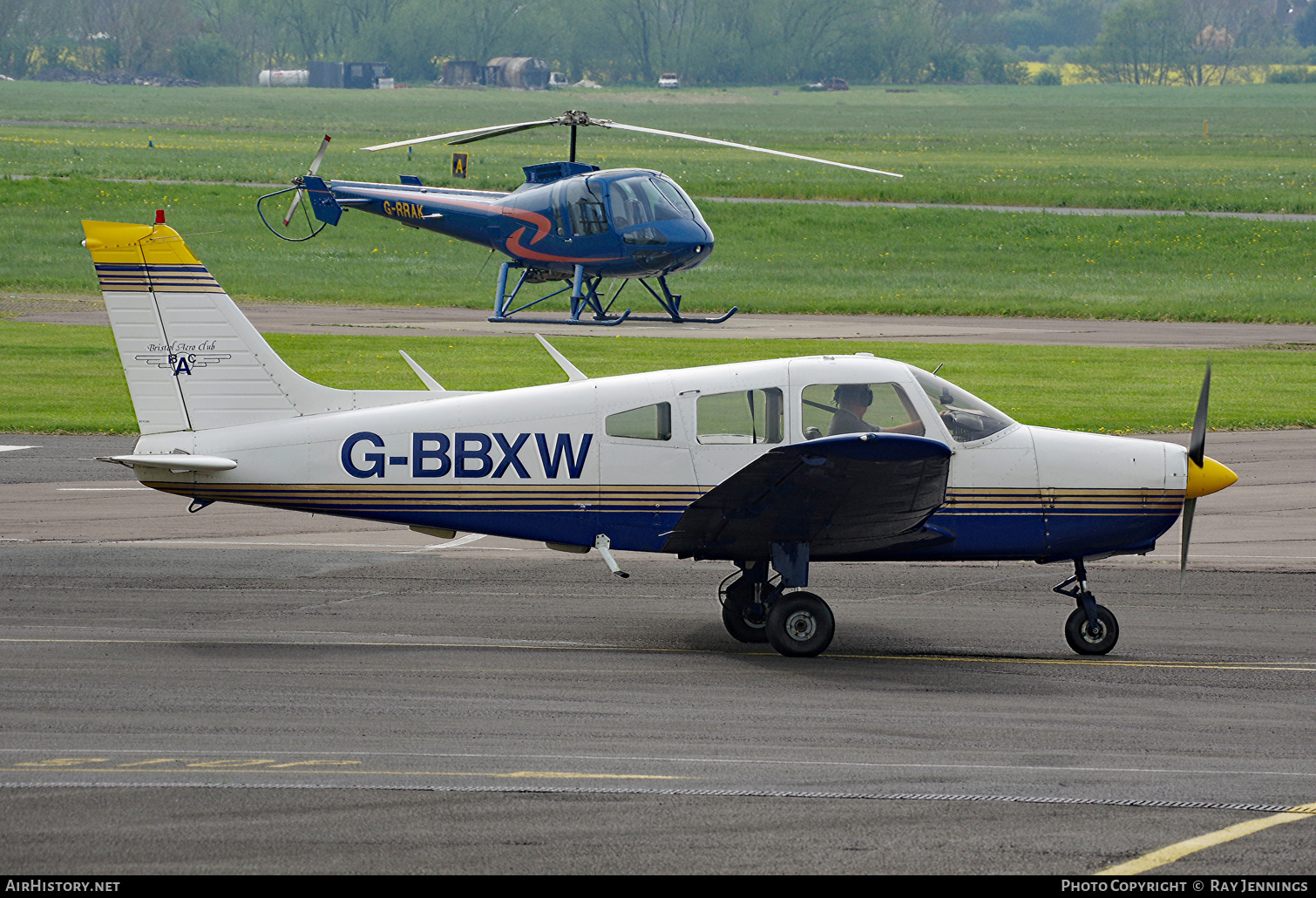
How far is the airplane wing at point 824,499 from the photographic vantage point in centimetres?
978

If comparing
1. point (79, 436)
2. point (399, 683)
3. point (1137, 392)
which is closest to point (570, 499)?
point (399, 683)

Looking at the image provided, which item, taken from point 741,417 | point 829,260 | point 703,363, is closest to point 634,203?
point 703,363

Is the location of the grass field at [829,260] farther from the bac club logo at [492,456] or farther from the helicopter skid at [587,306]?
the bac club logo at [492,456]

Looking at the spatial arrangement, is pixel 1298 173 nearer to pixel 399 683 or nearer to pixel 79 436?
pixel 79 436

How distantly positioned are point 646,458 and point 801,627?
5.77 ft

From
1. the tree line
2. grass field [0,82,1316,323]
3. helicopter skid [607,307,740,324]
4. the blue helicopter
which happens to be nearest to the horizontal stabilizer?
the blue helicopter

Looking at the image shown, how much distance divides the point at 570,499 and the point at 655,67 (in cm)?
18027

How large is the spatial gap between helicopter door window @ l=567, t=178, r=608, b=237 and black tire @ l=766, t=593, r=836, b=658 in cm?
2068

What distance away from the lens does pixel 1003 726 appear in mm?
9344

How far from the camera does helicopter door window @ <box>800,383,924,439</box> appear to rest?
10828 millimetres

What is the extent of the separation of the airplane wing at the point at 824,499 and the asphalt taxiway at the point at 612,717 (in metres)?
0.93

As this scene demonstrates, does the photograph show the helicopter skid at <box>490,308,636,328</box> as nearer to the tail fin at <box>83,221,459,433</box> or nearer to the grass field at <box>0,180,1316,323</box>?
the grass field at <box>0,180,1316,323</box>

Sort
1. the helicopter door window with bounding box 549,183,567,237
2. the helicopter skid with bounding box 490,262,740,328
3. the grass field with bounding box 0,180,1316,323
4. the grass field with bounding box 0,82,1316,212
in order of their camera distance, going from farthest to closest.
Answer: the grass field with bounding box 0,82,1316,212, the grass field with bounding box 0,180,1316,323, the helicopter skid with bounding box 490,262,740,328, the helicopter door window with bounding box 549,183,567,237

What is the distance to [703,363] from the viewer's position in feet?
87.1
